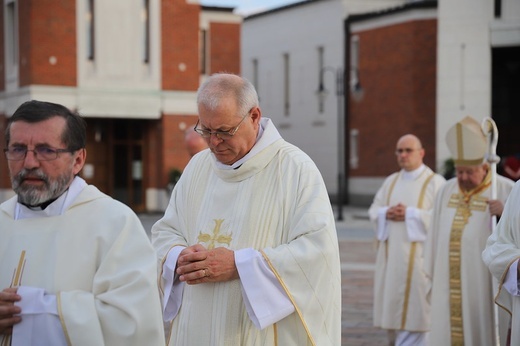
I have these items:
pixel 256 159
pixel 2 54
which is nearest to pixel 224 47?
pixel 2 54

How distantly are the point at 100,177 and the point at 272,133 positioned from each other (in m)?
25.2

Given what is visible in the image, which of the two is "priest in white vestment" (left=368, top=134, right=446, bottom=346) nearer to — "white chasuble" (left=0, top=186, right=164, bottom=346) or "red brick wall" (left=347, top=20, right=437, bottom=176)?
"white chasuble" (left=0, top=186, right=164, bottom=346)

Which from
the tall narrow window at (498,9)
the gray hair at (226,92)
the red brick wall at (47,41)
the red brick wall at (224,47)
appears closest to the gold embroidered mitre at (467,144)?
Result: the gray hair at (226,92)

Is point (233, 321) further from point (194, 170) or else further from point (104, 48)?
point (104, 48)

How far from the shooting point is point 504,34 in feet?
96.8

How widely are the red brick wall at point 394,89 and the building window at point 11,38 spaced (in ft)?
39.1

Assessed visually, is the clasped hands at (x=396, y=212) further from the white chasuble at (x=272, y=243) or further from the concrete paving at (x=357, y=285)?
the white chasuble at (x=272, y=243)

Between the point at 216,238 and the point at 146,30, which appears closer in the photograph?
the point at 216,238

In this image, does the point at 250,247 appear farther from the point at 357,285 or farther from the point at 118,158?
the point at 118,158

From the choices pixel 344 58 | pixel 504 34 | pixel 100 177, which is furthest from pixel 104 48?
pixel 504 34

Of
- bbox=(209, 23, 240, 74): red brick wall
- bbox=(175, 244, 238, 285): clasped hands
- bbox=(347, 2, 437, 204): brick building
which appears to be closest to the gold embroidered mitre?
bbox=(175, 244, 238, 285): clasped hands

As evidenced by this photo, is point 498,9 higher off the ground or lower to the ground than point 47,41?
higher

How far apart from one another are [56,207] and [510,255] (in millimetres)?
2875

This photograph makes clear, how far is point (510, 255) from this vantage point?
559cm
